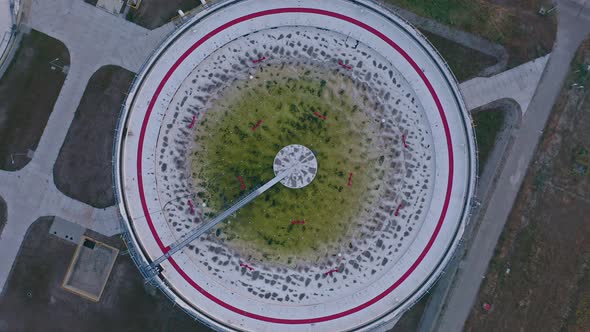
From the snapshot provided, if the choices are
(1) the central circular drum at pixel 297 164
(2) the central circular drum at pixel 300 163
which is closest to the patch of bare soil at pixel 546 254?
(2) the central circular drum at pixel 300 163

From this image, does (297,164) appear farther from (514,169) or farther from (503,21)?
(503,21)

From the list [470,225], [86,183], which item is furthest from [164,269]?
[470,225]

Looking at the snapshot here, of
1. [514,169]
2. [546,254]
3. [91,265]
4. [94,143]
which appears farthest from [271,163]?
[546,254]

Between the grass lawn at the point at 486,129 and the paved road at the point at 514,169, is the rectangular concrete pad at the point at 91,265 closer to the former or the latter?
the paved road at the point at 514,169

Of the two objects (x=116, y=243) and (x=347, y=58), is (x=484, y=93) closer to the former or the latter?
(x=347, y=58)

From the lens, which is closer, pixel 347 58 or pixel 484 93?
pixel 347 58

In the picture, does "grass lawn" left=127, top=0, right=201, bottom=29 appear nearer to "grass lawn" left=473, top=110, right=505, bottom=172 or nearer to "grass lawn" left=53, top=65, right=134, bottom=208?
"grass lawn" left=53, top=65, right=134, bottom=208
